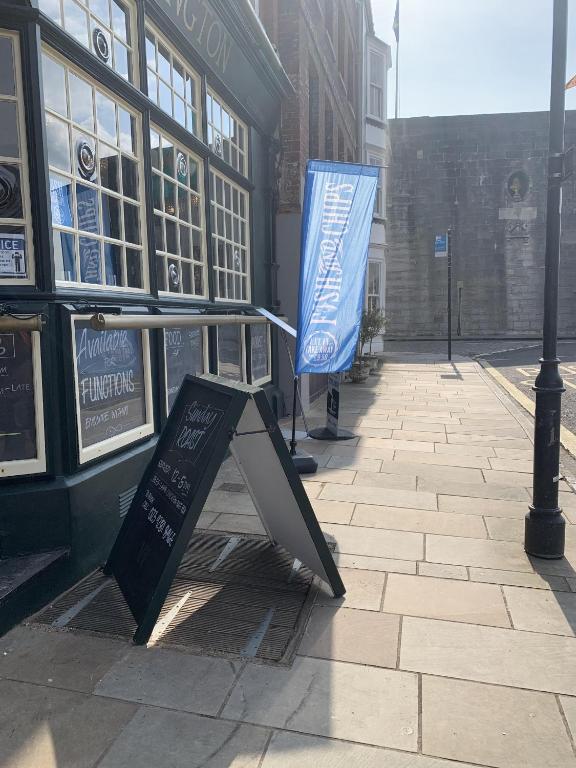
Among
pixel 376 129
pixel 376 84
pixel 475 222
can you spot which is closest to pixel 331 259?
pixel 376 129

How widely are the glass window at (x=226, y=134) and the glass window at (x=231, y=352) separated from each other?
7.36ft

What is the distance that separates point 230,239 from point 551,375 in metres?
5.11

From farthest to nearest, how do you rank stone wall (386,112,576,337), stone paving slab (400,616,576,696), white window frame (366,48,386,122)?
stone wall (386,112,576,337)
white window frame (366,48,386,122)
stone paving slab (400,616,576,696)

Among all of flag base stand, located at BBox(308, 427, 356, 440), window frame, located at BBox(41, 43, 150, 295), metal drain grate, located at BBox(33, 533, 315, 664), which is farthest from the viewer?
flag base stand, located at BBox(308, 427, 356, 440)

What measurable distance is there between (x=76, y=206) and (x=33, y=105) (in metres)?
0.78

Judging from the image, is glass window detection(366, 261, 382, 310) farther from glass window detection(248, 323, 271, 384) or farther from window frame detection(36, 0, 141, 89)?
window frame detection(36, 0, 141, 89)

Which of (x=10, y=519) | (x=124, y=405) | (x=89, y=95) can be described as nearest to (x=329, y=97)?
(x=89, y=95)

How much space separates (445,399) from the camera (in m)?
12.1

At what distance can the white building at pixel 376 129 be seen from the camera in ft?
70.3

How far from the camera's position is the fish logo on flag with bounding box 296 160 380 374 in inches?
263

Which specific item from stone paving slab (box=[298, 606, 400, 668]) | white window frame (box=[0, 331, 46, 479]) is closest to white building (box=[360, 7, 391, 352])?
white window frame (box=[0, 331, 46, 479])

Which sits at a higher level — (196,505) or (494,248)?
(494,248)

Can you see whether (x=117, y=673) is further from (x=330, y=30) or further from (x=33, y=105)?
(x=330, y=30)

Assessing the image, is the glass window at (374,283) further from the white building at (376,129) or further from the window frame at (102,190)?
the window frame at (102,190)
